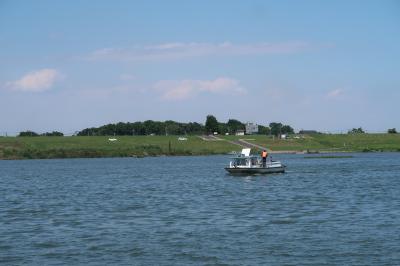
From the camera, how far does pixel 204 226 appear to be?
35156mm

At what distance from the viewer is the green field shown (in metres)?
163

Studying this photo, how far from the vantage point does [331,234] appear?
Answer: 31.6 meters

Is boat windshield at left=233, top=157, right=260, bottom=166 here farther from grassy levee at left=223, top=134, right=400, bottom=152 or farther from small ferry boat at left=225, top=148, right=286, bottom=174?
grassy levee at left=223, top=134, right=400, bottom=152

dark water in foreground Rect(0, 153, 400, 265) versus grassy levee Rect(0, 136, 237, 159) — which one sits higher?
grassy levee Rect(0, 136, 237, 159)

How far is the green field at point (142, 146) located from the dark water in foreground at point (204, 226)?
10189 cm

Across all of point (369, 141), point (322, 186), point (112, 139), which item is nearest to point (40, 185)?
point (322, 186)

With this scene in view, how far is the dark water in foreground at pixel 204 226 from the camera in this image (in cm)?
2722

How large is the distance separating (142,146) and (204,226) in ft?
462

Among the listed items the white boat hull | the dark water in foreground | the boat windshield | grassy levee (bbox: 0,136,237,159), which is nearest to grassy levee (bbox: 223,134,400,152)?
grassy levee (bbox: 0,136,237,159)

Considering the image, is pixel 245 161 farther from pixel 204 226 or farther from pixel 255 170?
pixel 204 226

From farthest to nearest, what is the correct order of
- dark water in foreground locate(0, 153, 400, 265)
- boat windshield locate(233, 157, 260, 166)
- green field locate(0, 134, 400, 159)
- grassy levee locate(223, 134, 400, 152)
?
grassy levee locate(223, 134, 400, 152), green field locate(0, 134, 400, 159), boat windshield locate(233, 157, 260, 166), dark water in foreground locate(0, 153, 400, 265)

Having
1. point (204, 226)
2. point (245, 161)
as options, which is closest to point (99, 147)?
point (245, 161)

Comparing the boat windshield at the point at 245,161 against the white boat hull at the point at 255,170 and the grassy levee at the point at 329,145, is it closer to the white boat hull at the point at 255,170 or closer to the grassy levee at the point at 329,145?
the white boat hull at the point at 255,170

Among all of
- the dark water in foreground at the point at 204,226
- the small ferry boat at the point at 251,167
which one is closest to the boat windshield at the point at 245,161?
the small ferry boat at the point at 251,167
